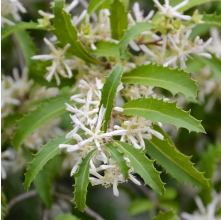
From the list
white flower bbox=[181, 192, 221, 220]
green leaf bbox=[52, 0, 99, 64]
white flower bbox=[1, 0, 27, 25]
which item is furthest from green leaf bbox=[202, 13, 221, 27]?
white flower bbox=[181, 192, 221, 220]

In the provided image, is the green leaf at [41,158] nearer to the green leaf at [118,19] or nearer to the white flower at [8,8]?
the green leaf at [118,19]

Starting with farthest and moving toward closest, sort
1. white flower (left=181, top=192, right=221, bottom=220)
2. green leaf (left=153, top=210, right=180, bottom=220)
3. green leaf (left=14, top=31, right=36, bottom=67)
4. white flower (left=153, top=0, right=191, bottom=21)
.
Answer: white flower (left=181, top=192, right=221, bottom=220)
green leaf (left=14, top=31, right=36, bottom=67)
green leaf (left=153, top=210, right=180, bottom=220)
white flower (left=153, top=0, right=191, bottom=21)

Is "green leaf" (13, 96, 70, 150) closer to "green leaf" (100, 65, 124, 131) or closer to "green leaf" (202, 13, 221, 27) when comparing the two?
"green leaf" (100, 65, 124, 131)

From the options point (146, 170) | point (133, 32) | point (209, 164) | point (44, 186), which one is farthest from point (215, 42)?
point (146, 170)

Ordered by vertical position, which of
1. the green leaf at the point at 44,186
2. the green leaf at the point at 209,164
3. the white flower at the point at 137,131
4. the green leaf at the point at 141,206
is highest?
the white flower at the point at 137,131

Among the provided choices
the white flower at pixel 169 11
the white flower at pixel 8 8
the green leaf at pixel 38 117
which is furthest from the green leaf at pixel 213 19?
the white flower at pixel 8 8

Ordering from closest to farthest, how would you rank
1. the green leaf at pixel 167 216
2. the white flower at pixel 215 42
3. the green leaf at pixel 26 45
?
the green leaf at pixel 167 216 → the green leaf at pixel 26 45 → the white flower at pixel 215 42

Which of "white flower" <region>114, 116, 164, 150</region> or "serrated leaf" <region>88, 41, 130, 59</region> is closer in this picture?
"white flower" <region>114, 116, 164, 150</region>
